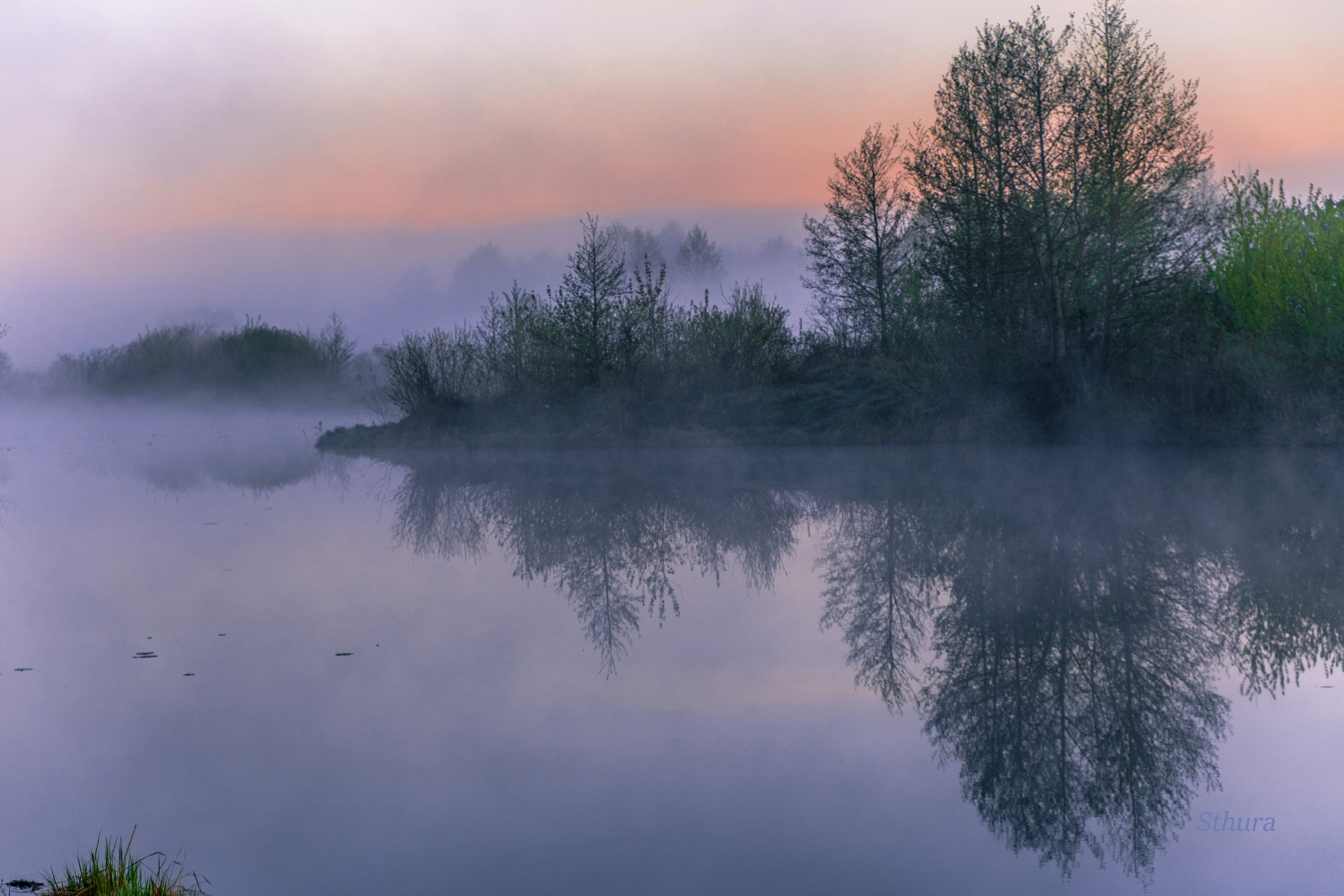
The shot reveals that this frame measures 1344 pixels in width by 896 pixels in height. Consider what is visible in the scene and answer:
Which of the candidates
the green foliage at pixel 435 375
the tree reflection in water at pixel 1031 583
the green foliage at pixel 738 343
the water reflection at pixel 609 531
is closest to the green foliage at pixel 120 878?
the water reflection at pixel 609 531

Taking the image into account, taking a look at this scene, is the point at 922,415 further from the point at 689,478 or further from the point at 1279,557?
the point at 1279,557

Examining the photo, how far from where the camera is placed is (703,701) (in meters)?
5.69

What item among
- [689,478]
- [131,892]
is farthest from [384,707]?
[689,478]

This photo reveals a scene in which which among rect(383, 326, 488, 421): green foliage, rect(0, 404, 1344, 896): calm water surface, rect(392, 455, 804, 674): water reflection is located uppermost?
rect(383, 326, 488, 421): green foliage

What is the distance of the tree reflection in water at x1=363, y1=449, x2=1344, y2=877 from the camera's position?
4.67m

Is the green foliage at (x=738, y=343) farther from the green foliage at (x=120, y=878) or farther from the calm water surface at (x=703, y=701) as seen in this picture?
the green foliage at (x=120, y=878)

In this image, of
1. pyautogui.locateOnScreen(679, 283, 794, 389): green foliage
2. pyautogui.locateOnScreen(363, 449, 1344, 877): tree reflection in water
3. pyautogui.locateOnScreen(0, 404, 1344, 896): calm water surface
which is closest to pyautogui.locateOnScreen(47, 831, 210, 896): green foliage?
pyautogui.locateOnScreen(0, 404, 1344, 896): calm water surface

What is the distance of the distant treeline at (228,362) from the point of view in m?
52.8

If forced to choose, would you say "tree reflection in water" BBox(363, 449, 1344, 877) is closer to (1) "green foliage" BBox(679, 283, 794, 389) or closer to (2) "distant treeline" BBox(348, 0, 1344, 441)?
(2) "distant treeline" BBox(348, 0, 1344, 441)

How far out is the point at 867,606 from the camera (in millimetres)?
7816

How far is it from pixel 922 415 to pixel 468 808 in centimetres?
1994

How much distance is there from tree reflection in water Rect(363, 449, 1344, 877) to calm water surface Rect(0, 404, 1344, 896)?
0.04 metres

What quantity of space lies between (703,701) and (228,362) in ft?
175

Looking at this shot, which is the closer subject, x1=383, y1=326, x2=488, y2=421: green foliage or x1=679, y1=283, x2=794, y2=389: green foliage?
x1=679, y1=283, x2=794, y2=389: green foliage
